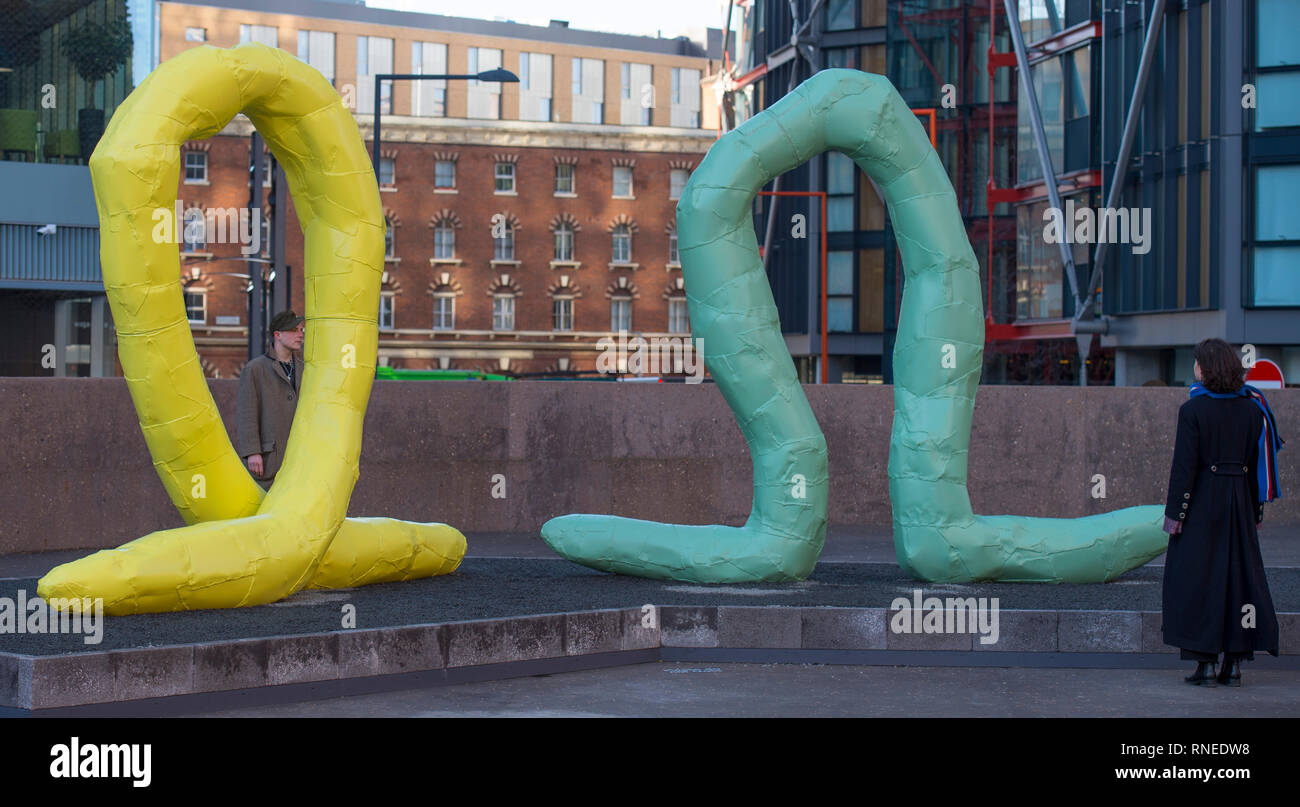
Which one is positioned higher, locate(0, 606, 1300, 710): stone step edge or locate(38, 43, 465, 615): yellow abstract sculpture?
locate(38, 43, 465, 615): yellow abstract sculpture

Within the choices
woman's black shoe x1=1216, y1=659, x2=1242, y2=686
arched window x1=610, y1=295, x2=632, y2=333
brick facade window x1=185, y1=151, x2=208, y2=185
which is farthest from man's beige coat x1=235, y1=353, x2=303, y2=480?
arched window x1=610, y1=295, x2=632, y2=333

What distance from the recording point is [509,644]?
8250 millimetres

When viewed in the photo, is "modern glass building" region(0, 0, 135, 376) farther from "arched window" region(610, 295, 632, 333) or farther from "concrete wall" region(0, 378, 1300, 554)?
"arched window" region(610, 295, 632, 333)

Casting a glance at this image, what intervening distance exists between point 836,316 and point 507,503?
30.7 m

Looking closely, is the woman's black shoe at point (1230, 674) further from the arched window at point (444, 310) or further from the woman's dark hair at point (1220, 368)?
the arched window at point (444, 310)

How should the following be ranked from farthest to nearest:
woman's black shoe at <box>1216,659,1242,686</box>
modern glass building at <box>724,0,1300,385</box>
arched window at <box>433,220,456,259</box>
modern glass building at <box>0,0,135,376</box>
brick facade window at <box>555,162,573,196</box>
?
1. brick facade window at <box>555,162,573,196</box>
2. arched window at <box>433,220,456,259</box>
3. modern glass building at <box>724,0,1300,385</box>
4. modern glass building at <box>0,0,135,376</box>
5. woman's black shoe at <box>1216,659,1242,686</box>

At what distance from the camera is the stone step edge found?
6867 millimetres

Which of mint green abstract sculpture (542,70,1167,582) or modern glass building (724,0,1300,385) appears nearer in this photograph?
mint green abstract sculpture (542,70,1167,582)

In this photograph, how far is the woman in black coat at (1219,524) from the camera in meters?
8.04

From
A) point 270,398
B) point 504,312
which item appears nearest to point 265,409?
point 270,398

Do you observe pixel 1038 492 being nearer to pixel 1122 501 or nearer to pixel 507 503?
pixel 1122 501

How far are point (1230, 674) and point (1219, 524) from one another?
788 mm

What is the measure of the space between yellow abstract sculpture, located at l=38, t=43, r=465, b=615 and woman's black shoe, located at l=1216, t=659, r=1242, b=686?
16.6ft
